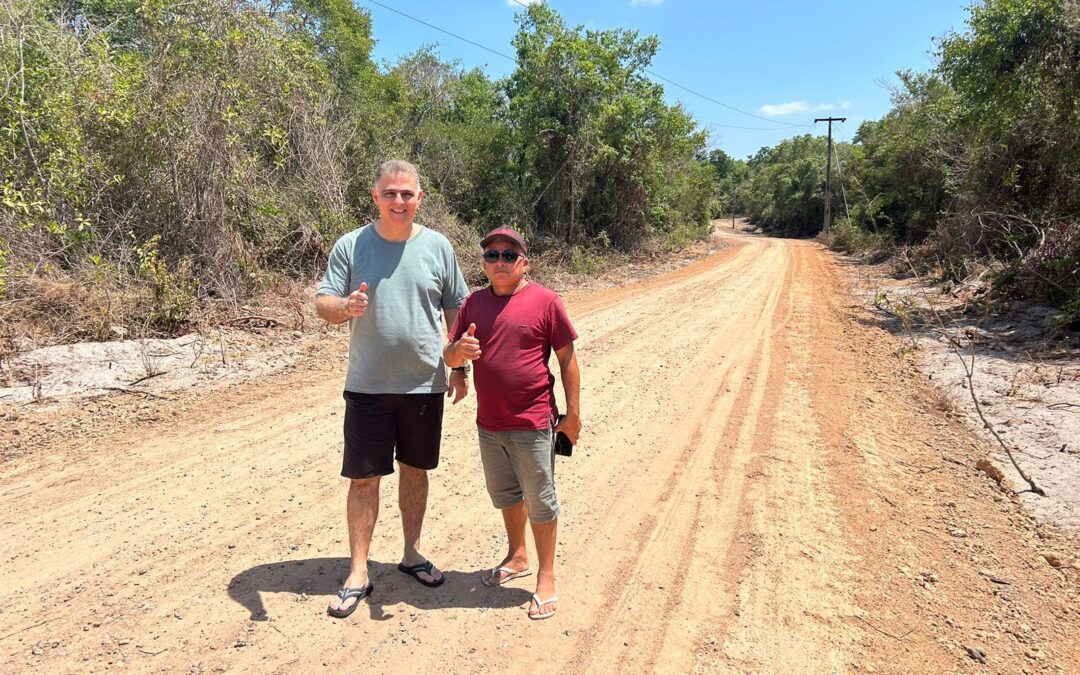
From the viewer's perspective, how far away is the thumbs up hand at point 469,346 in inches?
101

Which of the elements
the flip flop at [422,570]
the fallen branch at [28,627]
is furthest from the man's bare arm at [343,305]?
the fallen branch at [28,627]

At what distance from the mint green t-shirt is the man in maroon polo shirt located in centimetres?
16

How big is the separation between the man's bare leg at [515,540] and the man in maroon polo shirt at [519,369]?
0.18 meters

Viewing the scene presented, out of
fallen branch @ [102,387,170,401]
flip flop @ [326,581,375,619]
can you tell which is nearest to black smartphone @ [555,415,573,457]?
flip flop @ [326,581,375,619]

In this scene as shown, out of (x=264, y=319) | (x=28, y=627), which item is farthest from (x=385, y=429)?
(x=264, y=319)

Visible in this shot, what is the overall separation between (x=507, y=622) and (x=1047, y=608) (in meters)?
2.62

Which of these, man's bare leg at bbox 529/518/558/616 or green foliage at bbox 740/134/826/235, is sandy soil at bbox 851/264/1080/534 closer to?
man's bare leg at bbox 529/518/558/616

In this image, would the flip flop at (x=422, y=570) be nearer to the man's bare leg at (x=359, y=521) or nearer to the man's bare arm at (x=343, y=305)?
the man's bare leg at (x=359, y=521)

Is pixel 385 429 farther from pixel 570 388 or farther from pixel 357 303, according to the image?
pixel 570 388

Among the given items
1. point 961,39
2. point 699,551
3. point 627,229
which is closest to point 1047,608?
point 699,551

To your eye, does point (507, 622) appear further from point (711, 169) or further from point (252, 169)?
point (711, 169)

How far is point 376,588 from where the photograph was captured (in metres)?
3.02

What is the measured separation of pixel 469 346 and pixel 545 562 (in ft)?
3.62

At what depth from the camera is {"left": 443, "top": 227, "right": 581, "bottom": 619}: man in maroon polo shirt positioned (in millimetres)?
2639
